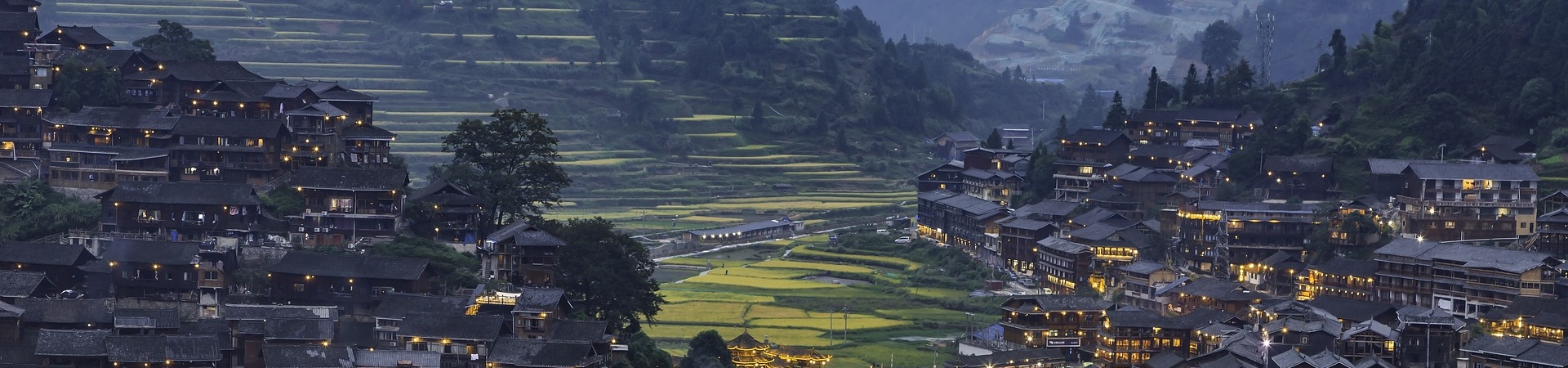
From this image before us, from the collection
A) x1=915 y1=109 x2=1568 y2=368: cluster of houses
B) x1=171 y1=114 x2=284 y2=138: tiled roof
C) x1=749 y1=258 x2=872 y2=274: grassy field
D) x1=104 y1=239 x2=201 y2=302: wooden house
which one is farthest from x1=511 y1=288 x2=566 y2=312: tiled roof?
x1=749 y1=258 x2=872 y2=274: grassy field

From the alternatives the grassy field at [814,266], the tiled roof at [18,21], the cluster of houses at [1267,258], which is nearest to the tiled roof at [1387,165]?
the cluster of houses at [1267,258]

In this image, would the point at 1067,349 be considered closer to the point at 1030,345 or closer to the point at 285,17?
the point at 1030,345

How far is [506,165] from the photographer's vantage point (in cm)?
5500

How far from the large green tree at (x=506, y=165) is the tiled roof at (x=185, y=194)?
5.78 meters

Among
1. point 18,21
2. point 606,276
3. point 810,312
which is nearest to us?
point 606,276

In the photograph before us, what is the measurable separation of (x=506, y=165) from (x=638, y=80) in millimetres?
47648

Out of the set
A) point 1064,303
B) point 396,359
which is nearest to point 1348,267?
point 1064,303

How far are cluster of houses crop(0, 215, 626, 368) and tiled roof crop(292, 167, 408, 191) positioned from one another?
7.65 feet

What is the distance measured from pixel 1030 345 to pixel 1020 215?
13911 millimetres

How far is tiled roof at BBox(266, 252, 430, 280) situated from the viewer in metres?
47.4

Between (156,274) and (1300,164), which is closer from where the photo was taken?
(156,274)

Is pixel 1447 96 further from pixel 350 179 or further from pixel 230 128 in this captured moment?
pixel 230 128

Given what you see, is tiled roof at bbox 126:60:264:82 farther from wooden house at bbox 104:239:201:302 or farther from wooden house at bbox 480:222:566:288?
wooden house at bbox 480:222:566:288

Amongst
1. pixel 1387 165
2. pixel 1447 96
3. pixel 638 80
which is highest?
pixel 638 80
